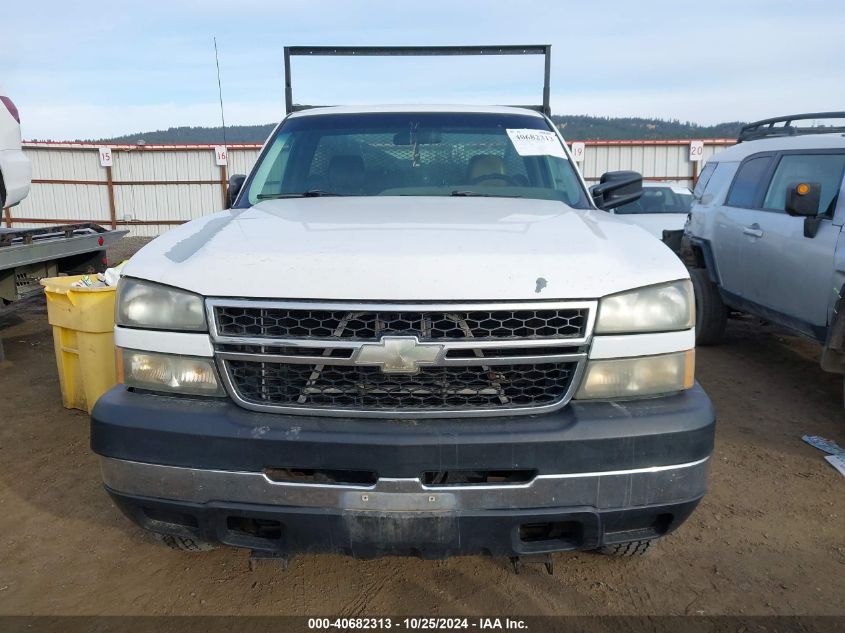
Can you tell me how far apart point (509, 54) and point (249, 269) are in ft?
9.93

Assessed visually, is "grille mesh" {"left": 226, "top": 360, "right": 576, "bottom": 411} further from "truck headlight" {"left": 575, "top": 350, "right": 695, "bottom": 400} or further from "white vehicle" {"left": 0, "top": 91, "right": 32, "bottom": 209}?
"white vehicle" {"left": 0, "top": 91, "right": 32, "bottom": 209}

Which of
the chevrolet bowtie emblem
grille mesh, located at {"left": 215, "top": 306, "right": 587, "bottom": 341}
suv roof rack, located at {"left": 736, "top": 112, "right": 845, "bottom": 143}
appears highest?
suv roof rack, located at {"left": 736, "top": 112, "right": 845, "bottom": 143}

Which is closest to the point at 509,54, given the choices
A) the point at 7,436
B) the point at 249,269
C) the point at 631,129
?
the point at 249,269

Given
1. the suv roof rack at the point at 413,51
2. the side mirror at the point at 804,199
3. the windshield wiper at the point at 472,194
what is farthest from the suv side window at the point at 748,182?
the windshield wiper at the point at 472,194

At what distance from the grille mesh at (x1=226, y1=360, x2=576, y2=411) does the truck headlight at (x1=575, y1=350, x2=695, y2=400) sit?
79 millimetres

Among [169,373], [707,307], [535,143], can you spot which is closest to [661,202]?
[707,307]

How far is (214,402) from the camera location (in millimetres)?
2111

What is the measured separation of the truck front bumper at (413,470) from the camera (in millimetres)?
1965

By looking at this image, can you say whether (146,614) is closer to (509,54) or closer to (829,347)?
(509,54)

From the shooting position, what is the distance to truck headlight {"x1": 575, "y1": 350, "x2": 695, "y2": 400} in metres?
2.10

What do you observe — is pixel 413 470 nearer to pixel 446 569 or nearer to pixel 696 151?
pixel 446 569

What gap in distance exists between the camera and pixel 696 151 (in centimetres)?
2109

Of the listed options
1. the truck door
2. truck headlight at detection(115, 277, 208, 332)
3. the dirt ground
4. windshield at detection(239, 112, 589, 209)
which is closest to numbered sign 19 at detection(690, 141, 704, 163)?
the truck door

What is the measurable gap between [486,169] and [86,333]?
Result: 2812 mm
